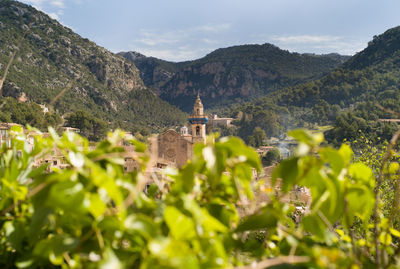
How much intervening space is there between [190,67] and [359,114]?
191 feet

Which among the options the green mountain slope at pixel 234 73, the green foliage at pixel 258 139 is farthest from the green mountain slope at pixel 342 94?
the green mountain slope at pixel 234 73

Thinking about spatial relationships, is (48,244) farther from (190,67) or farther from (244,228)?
(190,67)

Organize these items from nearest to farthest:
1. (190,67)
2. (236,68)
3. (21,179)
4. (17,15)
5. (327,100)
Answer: (21,179) → (17,15) → (327,100) → (236,68) → (190,67)

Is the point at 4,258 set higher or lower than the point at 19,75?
lower

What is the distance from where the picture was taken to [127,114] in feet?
163

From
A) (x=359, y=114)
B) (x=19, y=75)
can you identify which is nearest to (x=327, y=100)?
(x=359, y=114)

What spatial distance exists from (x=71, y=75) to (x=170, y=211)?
48382 millimetres

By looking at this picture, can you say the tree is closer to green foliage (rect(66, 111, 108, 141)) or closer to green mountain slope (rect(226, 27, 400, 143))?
green mountain slope (rect(226, 27, 400, 143))

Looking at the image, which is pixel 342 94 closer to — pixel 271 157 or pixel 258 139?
pixel 258 139

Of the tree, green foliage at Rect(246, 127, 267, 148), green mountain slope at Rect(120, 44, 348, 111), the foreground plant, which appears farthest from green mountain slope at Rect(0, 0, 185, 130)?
the foreground plant

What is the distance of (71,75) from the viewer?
1773 inches

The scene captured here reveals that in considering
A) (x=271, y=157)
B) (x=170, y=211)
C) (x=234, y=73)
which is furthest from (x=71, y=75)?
(x=170, y=211)

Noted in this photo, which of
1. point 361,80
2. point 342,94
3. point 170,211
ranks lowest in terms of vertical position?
point 170,211

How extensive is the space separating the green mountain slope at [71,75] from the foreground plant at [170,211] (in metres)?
35.3
